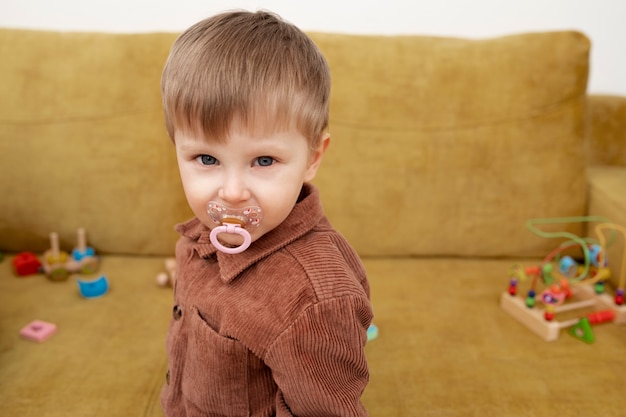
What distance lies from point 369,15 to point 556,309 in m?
0.96

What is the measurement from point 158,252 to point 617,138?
1361 mm

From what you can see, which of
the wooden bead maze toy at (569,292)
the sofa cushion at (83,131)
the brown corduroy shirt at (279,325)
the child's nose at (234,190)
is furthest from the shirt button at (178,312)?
the wooden bead maze toy at (569,292)

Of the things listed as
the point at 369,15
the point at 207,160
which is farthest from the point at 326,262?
the point at 369,15

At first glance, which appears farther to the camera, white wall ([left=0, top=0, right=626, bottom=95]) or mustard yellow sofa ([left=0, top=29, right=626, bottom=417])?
white wall ([left=0, top=0, right=626, bottom=95])

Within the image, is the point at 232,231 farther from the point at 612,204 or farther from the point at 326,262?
the point at 612,204

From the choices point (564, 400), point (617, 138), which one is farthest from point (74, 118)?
point (617, 138)

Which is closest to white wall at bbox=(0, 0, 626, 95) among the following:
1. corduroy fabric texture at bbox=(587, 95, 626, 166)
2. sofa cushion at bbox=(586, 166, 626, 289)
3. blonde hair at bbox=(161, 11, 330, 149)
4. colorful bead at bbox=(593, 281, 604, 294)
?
corduroy fabric texture at bbox=(587, 95, 626, 166)

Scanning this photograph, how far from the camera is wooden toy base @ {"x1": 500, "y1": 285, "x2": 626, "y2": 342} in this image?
1.14 metres

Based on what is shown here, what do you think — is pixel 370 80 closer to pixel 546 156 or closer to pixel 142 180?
pixel 546 156

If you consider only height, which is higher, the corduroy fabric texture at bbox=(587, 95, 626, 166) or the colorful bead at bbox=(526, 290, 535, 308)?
the corduroy fabric texture at bbox=(587, 95, 626, 166)

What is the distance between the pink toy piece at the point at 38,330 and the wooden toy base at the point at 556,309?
3.21 feet

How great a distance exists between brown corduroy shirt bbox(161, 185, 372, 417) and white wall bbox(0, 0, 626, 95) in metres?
1.01

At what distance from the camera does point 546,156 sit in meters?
1.38

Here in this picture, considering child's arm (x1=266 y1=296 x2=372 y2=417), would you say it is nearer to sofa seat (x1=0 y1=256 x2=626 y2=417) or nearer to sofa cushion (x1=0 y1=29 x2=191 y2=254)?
sofa seat (x1=0 y1=256 x2=626 y2=417)
